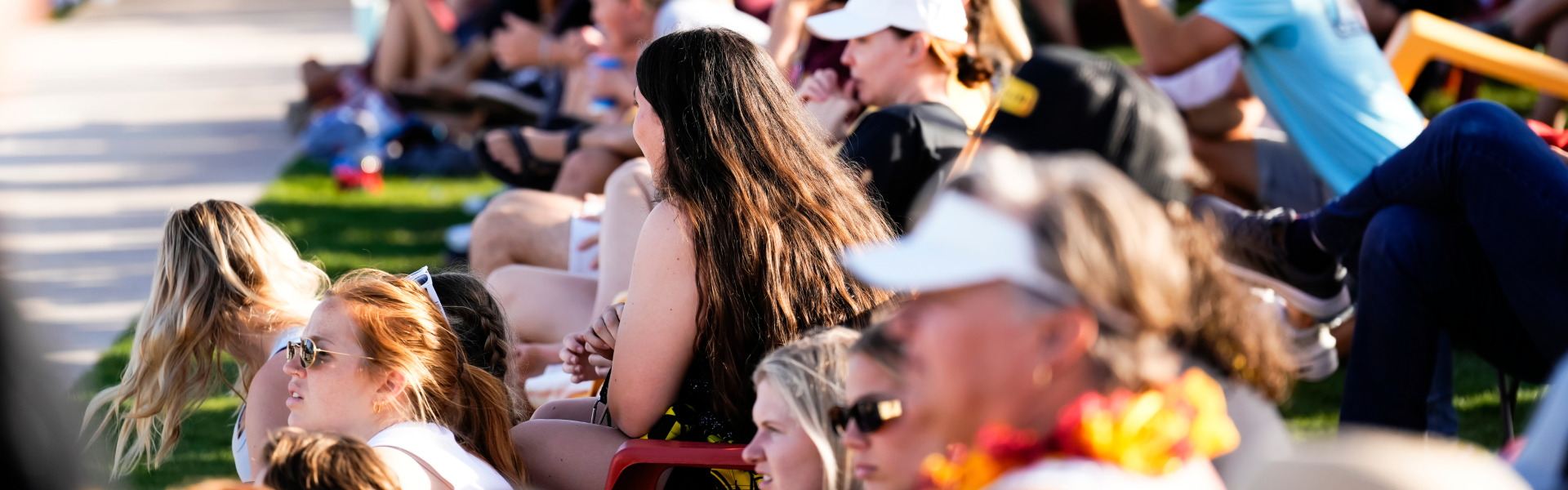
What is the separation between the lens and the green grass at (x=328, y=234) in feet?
11.5

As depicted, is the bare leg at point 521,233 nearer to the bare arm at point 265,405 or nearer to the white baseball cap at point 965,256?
the bare arm at point 265,405

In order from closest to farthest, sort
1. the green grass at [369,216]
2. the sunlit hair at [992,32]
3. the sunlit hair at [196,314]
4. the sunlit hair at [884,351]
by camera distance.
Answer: the sunlit hair at [884,351], the sunlit hair at [196,314], the sunlit hair at [992,32], the green grass at [369,216]

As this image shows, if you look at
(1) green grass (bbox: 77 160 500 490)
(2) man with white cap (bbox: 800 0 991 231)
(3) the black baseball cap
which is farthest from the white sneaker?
(1) green grass (bbox: 77 160 500 490)

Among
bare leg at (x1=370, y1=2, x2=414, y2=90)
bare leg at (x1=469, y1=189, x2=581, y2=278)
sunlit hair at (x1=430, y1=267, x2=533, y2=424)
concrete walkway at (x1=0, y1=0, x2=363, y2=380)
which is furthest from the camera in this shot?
bare leg at (x1=370, y1=2, x2=414, y2=90)

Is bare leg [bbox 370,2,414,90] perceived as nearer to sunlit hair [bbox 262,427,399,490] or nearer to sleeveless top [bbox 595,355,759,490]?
sleeveless top [bbox 595,355,759,490]

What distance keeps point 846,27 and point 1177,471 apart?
2168mm

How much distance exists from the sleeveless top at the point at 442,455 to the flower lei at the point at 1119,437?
1027 millimetres

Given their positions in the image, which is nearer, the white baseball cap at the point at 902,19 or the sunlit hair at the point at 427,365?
the sunlit hair at the point at 427,365

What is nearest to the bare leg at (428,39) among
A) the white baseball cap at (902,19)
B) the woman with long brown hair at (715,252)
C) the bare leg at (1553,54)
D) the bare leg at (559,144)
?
the bare leg at (559,144)

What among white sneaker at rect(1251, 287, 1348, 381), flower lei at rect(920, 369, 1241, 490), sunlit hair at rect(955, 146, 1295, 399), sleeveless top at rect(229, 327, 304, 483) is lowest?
white sneaker at rect(1251, 287, 1348, 381)

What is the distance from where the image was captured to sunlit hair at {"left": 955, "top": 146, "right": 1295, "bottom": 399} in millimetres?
1257

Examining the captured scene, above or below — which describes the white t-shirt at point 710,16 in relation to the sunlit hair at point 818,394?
below

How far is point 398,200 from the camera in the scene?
21.8 ft

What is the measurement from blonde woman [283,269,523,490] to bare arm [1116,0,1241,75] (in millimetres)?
2239
